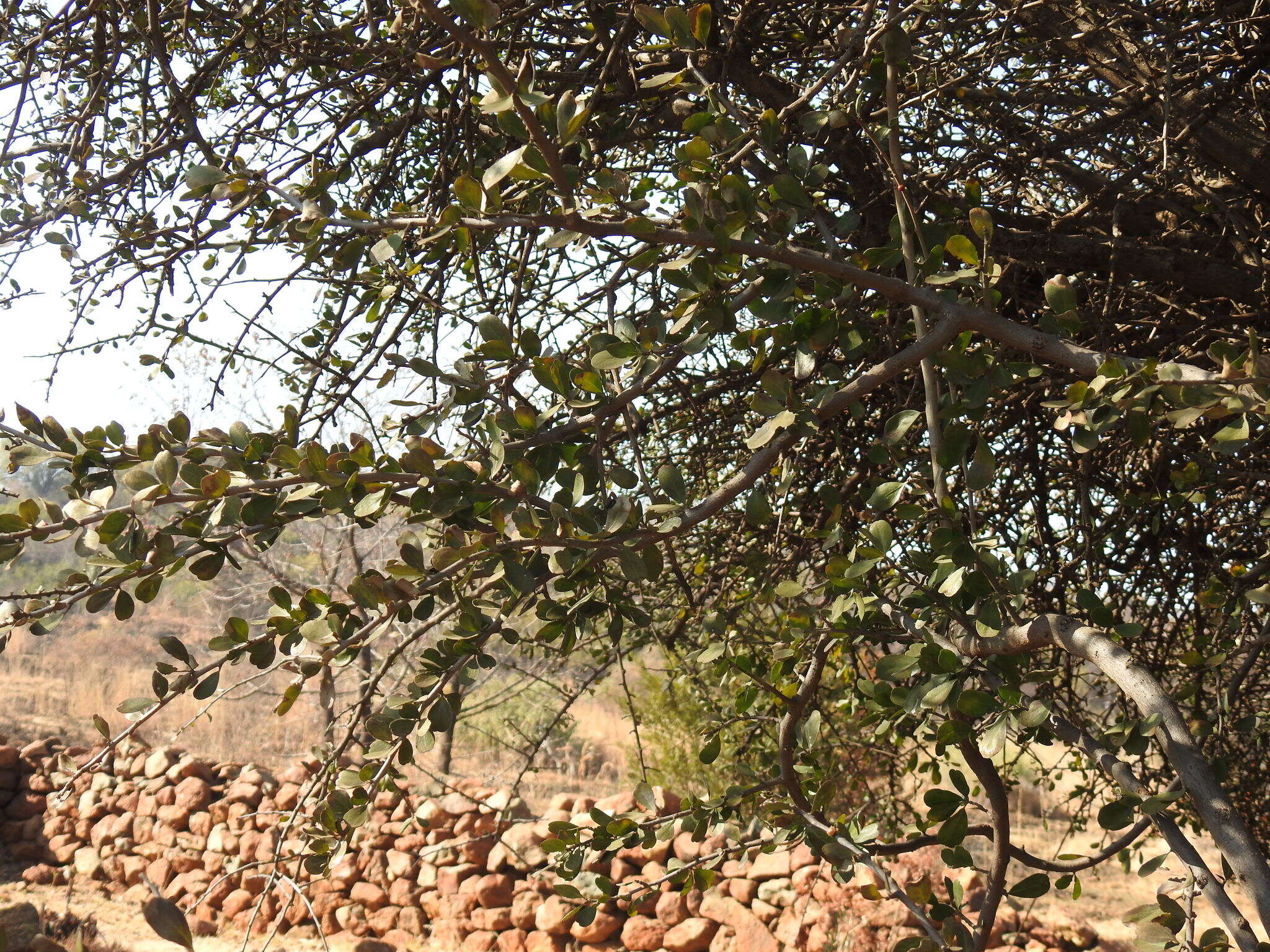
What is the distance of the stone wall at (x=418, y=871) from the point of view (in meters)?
4.55

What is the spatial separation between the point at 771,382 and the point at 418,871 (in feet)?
19.7

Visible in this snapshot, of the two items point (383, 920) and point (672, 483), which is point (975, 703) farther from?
point (383, 920)

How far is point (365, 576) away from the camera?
106cm

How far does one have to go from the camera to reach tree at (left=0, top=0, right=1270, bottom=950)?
1057 millimetres

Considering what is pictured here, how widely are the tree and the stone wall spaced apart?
1.53 metres

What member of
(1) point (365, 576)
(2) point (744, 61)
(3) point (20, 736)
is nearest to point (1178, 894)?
(1) point (365, 576)

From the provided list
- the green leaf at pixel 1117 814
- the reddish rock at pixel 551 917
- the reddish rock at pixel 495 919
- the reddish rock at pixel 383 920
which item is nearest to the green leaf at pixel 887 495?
the green leaf at pixel 1117 814

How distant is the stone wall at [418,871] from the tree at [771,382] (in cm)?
153

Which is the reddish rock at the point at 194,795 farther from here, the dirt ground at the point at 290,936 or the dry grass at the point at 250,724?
the dry grass at the point at 250,724

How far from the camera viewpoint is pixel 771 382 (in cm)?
111

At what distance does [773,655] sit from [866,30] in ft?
3.33

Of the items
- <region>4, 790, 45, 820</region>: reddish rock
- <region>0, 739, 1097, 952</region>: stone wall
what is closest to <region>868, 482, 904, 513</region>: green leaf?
<region>0, 739, 1097, 952</region>: stone wall

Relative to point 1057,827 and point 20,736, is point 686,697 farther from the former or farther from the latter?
point 20,736

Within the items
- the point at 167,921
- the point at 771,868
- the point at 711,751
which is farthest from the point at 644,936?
the point at 167,921
